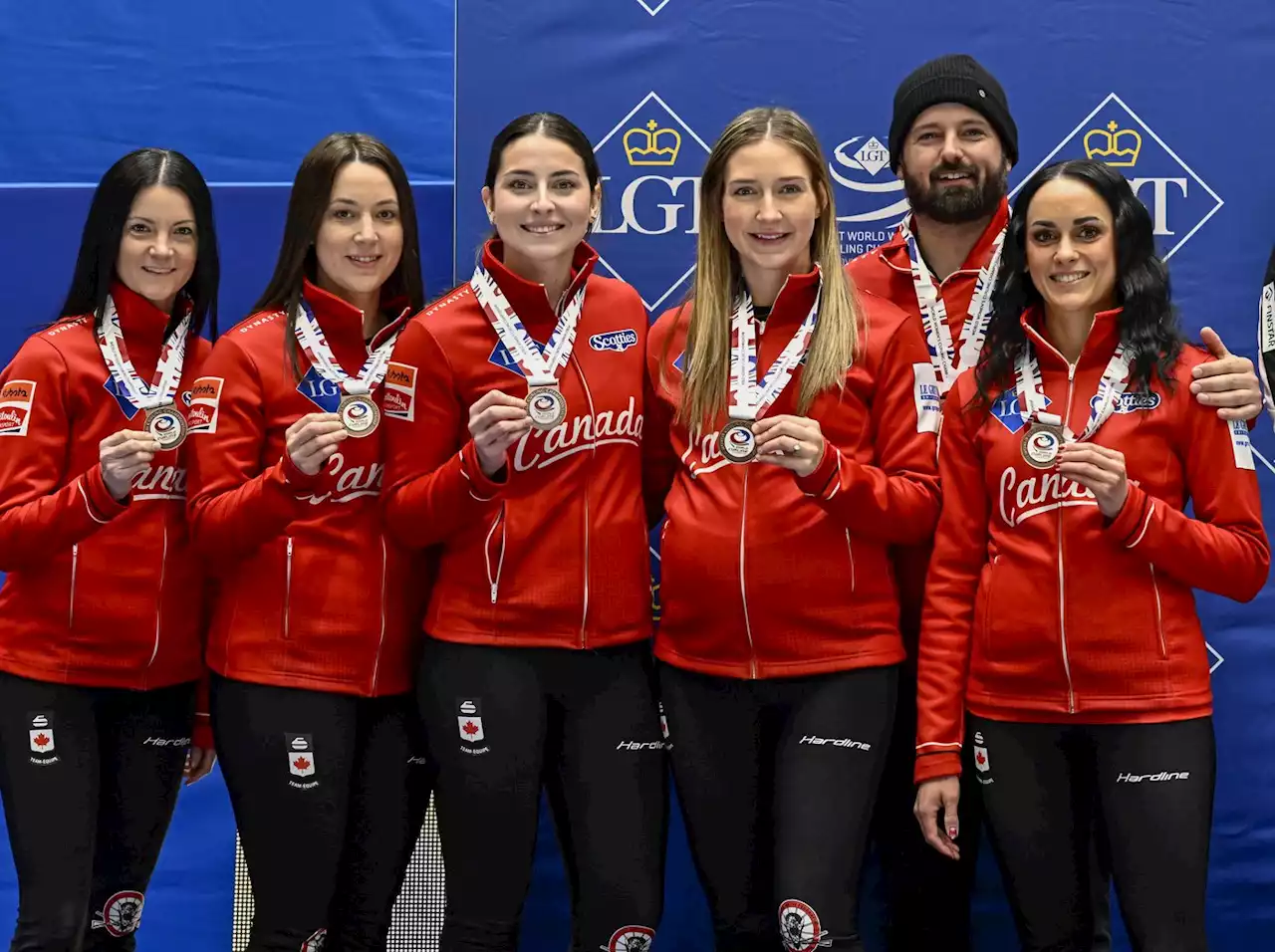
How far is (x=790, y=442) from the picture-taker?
288 cm

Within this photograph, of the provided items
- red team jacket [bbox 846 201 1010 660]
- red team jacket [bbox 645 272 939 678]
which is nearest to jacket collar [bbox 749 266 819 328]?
red team jacket [bbox 645 272 939 678]

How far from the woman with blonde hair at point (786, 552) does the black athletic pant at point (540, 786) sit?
4.5 inches

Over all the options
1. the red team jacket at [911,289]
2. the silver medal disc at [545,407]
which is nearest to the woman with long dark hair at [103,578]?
the silver medal disc at [545,407]

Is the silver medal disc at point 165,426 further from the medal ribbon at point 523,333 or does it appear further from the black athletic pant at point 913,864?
the black athletic pant at point 913,864

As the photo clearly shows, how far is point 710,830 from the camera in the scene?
308cm

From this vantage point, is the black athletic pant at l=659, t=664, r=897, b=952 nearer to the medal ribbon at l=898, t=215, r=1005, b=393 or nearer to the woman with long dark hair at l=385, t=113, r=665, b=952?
the woman with long dark hair at l=385, t=113, r=665, b=952

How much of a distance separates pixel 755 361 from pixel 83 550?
167cm

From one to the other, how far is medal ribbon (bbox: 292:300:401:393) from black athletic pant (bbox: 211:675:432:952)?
0.74 m

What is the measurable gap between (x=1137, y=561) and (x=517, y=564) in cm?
132

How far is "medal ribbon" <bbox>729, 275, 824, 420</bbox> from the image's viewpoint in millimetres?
3115

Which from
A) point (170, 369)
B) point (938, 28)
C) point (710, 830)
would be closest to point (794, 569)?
point (710, 830)

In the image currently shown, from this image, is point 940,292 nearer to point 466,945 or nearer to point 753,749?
point 753,749

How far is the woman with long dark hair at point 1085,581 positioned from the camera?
283 cm

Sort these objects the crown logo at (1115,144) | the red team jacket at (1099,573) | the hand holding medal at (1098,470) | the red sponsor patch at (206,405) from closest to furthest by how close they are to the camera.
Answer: the hand holding medal at (1098,470) < the red team jacket at (1099,573) < the red sponsor patch at (206,405) < the crown logo at (1115,144)
